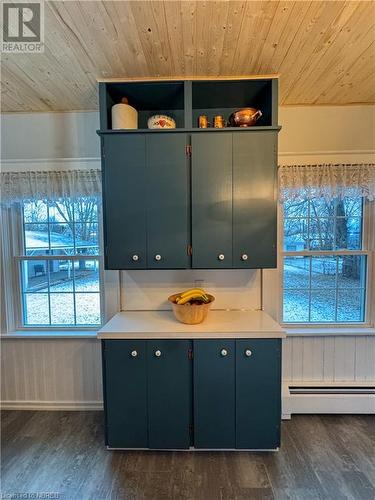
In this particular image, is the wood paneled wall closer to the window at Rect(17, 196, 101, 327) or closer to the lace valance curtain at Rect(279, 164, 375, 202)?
the lace valance curtain at Rect(279, 164, 375, 202)

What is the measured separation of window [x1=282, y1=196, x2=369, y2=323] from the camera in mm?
2234

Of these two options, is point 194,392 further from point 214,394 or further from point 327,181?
point 327,181

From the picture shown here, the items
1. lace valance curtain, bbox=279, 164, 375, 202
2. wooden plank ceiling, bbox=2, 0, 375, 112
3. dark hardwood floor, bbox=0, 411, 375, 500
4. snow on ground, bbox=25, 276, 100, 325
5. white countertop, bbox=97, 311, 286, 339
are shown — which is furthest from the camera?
snow on ground, bbox=25, 276, 100, 325

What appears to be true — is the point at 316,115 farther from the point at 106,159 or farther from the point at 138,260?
the point at 138,260

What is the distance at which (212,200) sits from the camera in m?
1.79

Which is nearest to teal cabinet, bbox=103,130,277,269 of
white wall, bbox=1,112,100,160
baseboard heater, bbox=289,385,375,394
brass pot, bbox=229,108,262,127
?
brass pot, bbox=229,108,262,127

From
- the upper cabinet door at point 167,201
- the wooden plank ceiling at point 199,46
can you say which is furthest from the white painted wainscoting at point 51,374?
the wooden plank ceiling at point 199,46

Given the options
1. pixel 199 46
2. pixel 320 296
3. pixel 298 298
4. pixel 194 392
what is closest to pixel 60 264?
pixel 194 392

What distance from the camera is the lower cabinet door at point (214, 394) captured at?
5.51ft

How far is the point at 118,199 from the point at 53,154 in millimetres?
877

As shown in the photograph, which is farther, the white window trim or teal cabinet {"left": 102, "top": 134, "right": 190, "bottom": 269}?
the white window trim

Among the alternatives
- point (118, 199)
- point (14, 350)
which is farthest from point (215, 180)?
point (14, 350)

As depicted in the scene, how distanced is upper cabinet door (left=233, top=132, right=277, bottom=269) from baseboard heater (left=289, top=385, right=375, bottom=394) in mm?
1166

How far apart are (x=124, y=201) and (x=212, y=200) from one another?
0.61 meters
